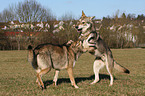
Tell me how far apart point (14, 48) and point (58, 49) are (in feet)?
169

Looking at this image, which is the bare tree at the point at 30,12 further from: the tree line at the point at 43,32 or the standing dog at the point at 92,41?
the standing dog at the point at 92,41

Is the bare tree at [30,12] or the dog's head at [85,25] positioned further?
the bare tree at [30,12]

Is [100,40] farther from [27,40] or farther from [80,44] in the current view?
[27,40]

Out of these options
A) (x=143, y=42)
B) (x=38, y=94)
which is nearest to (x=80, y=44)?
(x=38, y=94)

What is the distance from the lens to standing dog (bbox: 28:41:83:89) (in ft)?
22.9

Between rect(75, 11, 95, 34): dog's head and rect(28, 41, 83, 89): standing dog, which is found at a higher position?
rect(75, 11, 95, 34): dog's head

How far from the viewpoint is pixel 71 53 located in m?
7.85

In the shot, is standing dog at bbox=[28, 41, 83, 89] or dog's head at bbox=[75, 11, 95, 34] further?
dog's head at bbox=[75, 11, 95, 34]

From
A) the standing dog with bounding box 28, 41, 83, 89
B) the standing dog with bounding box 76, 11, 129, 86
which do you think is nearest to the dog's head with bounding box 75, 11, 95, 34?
the standing dog with bounding box 76, 11, 129, 86

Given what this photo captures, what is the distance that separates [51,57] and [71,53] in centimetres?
96

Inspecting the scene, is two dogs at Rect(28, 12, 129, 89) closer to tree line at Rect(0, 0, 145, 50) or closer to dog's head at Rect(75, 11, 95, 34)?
dog's head at Rect(75, 11, 95, 34)

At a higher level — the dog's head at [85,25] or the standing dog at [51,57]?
the dog's head at [85,25]

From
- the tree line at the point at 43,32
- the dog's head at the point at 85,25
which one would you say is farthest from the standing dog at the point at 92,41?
the tree line at the point at 43,32

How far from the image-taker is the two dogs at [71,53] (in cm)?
700
